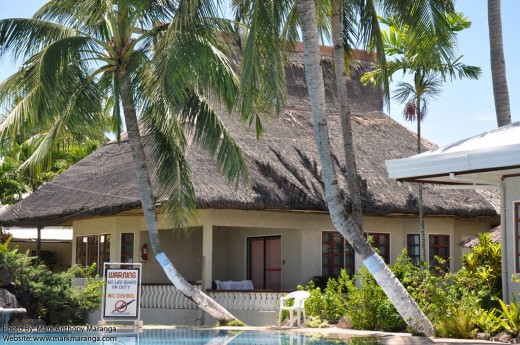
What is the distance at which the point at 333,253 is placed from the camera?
74.6ft

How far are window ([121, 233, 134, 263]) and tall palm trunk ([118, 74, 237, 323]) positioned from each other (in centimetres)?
514

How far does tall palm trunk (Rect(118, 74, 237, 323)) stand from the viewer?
18.3 metres

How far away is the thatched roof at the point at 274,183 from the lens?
20578 mm

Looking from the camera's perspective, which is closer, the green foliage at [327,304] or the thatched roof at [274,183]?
the green foliage at [327,304]

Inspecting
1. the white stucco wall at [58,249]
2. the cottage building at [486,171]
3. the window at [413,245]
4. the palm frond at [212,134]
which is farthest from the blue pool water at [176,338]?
the white stucco wall at [58,249]

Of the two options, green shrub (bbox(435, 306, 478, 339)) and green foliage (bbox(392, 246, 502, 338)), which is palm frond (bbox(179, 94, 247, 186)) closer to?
green foliage (bbox(392, 246, 502, 338))

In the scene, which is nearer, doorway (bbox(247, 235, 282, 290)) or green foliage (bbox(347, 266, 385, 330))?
green foliage (bbox(347, 266, 385, 330))

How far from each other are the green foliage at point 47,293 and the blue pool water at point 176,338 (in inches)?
107

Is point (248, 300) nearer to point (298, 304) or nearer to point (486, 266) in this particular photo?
point (298, 304)

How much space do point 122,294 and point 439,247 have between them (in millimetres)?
10232

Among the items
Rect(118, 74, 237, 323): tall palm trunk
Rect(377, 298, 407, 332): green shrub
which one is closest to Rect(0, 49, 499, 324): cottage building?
Rect(118, 74, 237, 323): tall palm trunk

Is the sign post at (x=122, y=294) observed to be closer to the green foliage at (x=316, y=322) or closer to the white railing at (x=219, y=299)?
the white railing at (x=219, y=299)

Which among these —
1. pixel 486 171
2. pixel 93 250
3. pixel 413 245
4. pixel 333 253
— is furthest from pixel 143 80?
pixel 413 245

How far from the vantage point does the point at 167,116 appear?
60.1 ft
